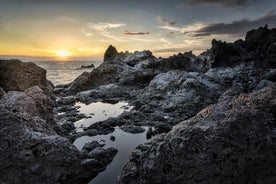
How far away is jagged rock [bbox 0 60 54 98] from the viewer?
3647cm

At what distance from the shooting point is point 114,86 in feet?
148

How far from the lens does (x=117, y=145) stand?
67.4 feet

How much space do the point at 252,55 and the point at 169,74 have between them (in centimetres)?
3608

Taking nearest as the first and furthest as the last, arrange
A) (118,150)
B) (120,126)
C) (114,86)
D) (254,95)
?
(254,95) → (118,150) → (120,126) → (114,86)

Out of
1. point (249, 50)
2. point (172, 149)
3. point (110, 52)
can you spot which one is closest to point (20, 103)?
point (172, 149)

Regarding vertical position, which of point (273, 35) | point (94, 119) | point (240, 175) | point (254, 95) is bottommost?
point (94, 119)

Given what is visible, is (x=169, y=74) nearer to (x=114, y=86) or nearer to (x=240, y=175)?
(x=114, y=86)

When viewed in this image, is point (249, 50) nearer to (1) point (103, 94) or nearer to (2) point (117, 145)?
(1) point (103, 94)

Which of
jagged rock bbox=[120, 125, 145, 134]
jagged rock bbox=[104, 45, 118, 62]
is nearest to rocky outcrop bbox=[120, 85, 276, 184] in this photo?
jagged rock bbox=[120, 125, 145, 134]

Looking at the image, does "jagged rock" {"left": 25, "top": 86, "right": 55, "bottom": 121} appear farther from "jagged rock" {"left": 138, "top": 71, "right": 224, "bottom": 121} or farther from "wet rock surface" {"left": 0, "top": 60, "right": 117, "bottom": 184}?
"jagged rock" {"left": 138, "top": 71, "right": 224, "bottom": 121}

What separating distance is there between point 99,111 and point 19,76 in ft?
40.1

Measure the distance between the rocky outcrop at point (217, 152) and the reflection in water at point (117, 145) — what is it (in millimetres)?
2594

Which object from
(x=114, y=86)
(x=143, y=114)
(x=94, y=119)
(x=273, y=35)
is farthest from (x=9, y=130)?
(x=273, y=35)

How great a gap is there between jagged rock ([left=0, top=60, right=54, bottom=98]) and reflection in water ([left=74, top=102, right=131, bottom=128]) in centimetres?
673
